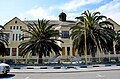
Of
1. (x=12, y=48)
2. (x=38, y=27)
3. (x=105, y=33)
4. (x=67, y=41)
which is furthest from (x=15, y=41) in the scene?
(x=105, y=33)

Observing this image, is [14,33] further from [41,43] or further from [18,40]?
[41,43]

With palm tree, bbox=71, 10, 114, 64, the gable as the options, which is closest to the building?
the gable

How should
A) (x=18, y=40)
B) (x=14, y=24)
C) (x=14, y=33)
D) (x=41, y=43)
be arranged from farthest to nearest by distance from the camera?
(x=14, y=24) < (x=14, y=33) < (x=18, y=40) < (x=41, y=43)

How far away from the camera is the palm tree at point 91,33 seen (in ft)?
96.5

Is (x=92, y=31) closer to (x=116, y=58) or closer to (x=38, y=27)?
(x=116, y=58)

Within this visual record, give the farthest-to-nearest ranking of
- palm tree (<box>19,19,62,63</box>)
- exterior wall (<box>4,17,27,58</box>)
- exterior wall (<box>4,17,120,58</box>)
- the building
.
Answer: exterior wall (<box>4,17,27,58</box>)
the building
exterior wall (<box>4,17,120,58</box>)
palm tree (<box>19,19,62,63</box>)

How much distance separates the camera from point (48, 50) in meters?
29.2

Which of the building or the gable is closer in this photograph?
the building

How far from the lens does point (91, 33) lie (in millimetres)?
29422

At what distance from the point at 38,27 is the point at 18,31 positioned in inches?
665

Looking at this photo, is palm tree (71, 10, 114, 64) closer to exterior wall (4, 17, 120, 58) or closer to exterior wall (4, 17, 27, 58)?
exterior wall (4, 17, 120, 58)

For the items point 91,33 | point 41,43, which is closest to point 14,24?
point 41,43

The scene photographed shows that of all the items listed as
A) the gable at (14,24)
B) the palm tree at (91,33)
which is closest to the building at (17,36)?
the gable at (14,24)

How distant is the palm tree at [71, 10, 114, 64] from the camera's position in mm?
29406
